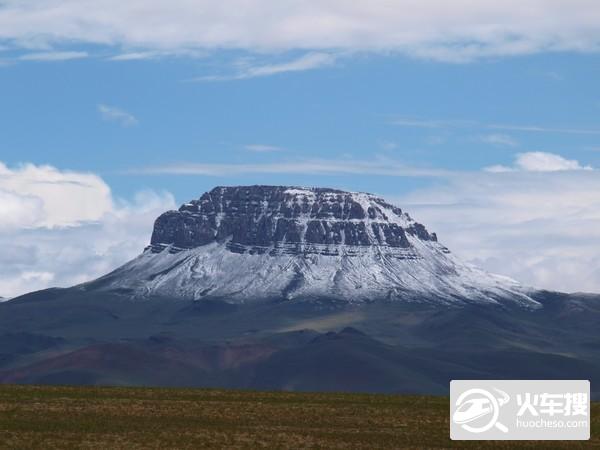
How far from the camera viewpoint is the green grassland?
99.6 m

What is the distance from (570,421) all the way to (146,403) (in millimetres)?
39124

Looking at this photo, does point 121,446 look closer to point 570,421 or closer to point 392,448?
point 392,448

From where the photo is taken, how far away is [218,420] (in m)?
110

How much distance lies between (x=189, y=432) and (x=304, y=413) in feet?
49.8

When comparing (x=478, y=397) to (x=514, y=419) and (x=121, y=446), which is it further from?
(x=121, y=446)

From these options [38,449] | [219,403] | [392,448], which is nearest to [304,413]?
[219,403]

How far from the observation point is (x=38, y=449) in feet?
311

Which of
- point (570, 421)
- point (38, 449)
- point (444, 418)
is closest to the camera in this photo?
point (38, 449)

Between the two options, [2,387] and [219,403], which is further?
[2,387]

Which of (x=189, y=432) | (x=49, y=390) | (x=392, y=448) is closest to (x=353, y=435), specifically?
(x=392, y=448)

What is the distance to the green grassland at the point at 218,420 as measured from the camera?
99625mm

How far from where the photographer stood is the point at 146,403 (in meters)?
119

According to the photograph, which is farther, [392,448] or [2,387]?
[2,387]

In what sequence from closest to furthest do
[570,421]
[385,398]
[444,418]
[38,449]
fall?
[38,449] < [570,421] < [444,418] < [385,398]
